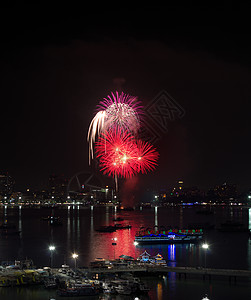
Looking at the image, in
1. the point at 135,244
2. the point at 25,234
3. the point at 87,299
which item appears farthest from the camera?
the point at 25,234

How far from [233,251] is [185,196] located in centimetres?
8239

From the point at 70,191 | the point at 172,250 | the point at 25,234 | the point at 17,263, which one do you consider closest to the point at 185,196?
the point at 70,191

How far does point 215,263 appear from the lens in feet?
57.8

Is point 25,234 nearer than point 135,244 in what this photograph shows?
No

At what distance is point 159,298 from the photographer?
12047mm

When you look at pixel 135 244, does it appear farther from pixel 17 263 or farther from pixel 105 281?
pixel 105 281

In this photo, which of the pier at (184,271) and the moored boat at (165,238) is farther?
the moored boat at (165,238)

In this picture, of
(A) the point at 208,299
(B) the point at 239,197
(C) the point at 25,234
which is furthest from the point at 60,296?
(B) the point at 239,197

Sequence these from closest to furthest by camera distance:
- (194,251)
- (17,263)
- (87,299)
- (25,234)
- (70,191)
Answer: (87,299)
(17,263)
(194,251)
(25,234)
(70,191)

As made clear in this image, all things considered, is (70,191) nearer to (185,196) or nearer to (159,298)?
(185,196)

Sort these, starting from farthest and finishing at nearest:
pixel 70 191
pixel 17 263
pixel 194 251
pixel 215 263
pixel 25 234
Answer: pixel 70 191 < pixel 25 234 < pixel 194 251 < pixel 215 263 < pixel 17 263

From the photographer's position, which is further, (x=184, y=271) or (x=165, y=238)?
(x=165, y=238)

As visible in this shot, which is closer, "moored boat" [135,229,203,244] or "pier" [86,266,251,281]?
"pier" [86,266,251,281]

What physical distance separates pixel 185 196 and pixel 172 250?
82.4 m
